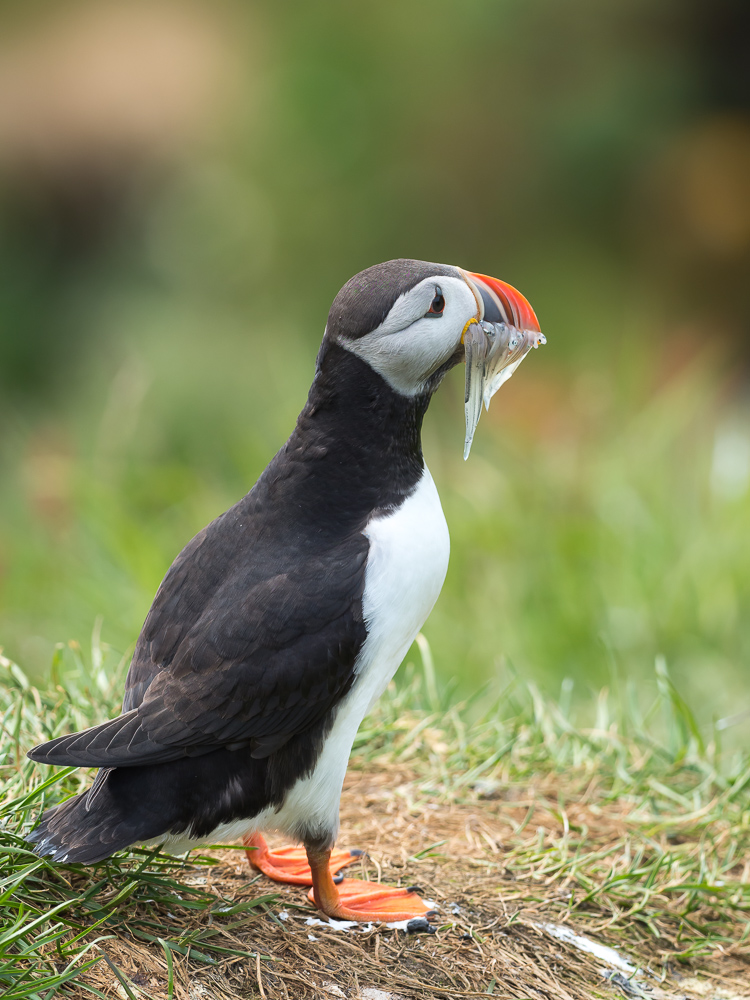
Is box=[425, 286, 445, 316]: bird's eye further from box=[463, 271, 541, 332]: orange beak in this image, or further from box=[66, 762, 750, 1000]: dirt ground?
box=[66, 762, 750, 1000]: dirt ground

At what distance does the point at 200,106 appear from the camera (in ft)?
33.5

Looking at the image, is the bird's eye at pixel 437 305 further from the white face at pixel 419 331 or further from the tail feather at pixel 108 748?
the tail feather at pixel 108 748

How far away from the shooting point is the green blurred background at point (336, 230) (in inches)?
260

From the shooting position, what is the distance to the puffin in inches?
102

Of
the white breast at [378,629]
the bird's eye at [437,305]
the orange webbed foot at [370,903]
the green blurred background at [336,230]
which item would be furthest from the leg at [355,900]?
the green blurred background at [336,230]

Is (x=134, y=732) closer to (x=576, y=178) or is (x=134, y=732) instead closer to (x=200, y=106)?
(x=576, y=178)

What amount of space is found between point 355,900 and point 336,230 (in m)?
7.28

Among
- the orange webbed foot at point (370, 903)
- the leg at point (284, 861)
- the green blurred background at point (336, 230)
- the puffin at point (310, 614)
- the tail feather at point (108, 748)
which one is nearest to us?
A: the tail feather at point (108, 748)

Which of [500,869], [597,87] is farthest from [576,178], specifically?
[500,869]

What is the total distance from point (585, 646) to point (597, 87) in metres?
5.65

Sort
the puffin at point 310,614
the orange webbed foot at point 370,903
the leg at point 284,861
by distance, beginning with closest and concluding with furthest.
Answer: the puffin at point 310,614, the orange webbed foot at point 370,903, the leg at point 284,861

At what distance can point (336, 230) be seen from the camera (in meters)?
9.37

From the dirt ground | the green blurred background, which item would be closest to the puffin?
the dirt ground

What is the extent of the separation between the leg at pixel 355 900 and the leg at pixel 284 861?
3.8 inches
